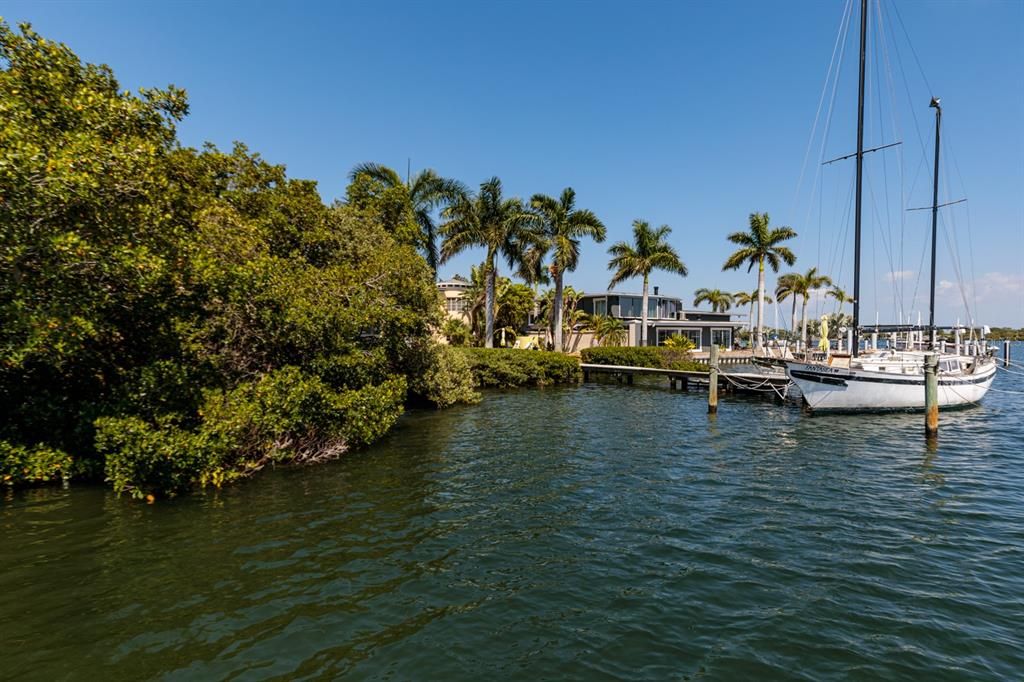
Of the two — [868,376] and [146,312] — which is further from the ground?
[146,312]

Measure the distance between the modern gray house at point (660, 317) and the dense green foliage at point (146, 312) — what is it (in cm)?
3968

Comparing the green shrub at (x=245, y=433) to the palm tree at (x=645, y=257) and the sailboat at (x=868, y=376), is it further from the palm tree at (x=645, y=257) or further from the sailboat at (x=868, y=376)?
the palm tree at (x=645, y=257)

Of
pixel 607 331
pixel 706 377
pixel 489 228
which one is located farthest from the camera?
pixel 607 331

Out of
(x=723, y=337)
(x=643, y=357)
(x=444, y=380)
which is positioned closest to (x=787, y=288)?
(x=723, y=337)

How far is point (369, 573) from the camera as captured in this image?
27.4 ft

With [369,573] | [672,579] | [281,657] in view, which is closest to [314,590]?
[369,573]

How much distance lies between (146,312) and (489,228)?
97.7ft

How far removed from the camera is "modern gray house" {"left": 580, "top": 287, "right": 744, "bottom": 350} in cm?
5250

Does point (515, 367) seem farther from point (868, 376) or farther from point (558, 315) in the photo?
point (868, 376)

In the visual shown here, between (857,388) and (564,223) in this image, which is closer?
(857,388)

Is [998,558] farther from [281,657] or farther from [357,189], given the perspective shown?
[357,189]

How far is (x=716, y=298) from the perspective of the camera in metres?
84.8

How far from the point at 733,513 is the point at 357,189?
920 inches

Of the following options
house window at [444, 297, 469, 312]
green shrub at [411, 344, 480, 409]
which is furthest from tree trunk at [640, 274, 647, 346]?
green shrub at [411, 344, 480, 409]
